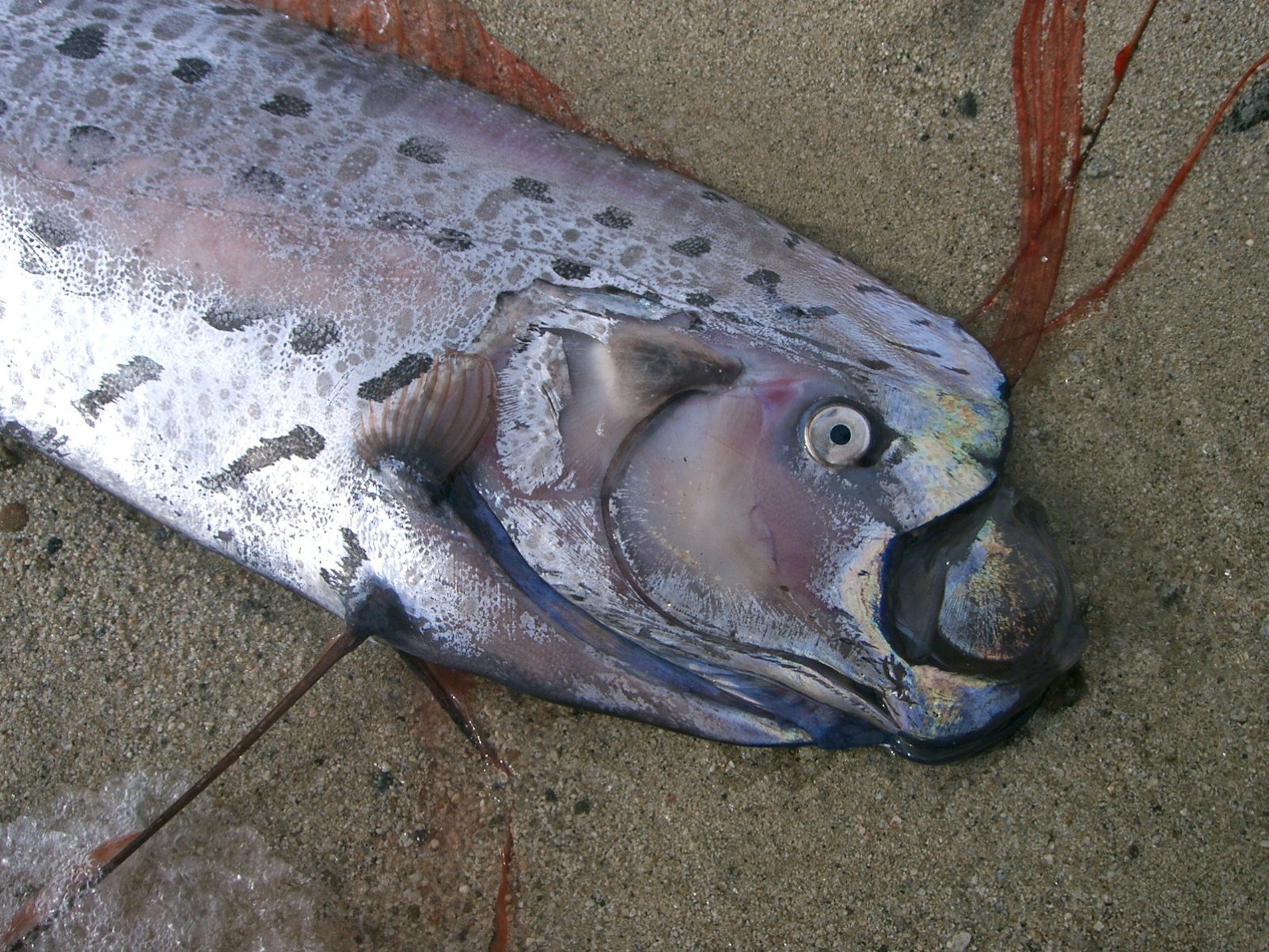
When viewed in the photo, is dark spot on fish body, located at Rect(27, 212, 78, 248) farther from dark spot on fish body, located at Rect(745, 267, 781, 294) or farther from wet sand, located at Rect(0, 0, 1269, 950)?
dark spot on fish body, located at Rect(745, 267, 781, 294)

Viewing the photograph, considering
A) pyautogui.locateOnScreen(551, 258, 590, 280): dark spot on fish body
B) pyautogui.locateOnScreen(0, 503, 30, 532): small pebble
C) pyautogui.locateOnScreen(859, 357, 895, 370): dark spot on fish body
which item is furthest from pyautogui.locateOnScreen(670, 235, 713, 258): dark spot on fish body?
pyautogui.locateOnScreen(0, 503, 30, 532): small pebble

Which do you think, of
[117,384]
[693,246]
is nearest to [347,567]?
[117,384]

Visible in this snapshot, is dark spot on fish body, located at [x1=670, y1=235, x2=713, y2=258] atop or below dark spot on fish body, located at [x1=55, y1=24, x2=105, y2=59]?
atop

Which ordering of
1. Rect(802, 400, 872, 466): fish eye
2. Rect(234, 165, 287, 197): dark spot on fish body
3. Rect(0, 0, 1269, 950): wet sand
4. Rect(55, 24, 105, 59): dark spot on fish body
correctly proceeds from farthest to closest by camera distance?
Rect(0, 0, 1269, 950): wet sand
Rect(55, 24, 105, 59): dark spot on fish body
Rect(234, 165, 287, 197): dark spot on fish body
Rect(802, 400, 872, 466): fish eye

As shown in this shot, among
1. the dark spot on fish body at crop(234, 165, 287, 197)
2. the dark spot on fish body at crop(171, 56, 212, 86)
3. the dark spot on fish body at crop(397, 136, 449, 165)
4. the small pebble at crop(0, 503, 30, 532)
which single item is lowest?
the small pebble at crop(0, 503, 30, 532)

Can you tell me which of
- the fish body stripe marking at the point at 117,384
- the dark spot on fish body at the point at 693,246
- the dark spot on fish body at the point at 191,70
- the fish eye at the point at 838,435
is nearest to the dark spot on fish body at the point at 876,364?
the fish eye at the point at 838,435

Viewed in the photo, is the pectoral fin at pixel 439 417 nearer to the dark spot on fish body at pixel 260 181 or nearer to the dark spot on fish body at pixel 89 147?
the dark spot on fish body at pixel 260 181

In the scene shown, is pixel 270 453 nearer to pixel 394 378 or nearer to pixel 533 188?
pixel 394 378

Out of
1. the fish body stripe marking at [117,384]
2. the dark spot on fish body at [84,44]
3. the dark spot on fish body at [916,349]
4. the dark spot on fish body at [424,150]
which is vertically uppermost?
the dark spot on fish body at [916,349]
